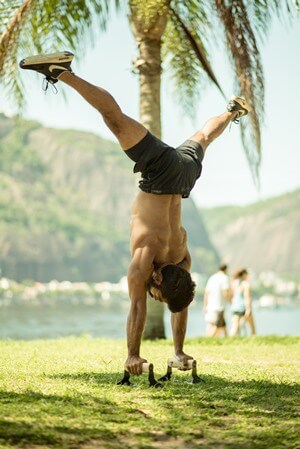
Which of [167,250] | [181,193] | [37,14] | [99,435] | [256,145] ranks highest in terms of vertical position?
[37,14]

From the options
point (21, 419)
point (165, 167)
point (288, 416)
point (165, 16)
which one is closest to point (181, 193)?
point (165, 167)

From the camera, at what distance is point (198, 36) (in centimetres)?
1493

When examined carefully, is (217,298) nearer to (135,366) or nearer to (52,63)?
(135,366)

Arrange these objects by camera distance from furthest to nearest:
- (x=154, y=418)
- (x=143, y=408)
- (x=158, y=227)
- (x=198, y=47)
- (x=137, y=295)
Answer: (x=198, y=47) < (x=158, y=227) < (x=137, y=295) < (x=143, y=408) < (x=154, y=418)

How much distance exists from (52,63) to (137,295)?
6.55 feet

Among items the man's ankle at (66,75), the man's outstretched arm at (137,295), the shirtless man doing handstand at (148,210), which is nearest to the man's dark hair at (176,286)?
the shirtless man doing handstand at (148,210)

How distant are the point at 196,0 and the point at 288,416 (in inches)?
418

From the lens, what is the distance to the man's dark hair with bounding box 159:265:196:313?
6250mm

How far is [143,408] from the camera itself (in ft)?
17.3

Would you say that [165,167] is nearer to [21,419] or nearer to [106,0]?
[21,419]

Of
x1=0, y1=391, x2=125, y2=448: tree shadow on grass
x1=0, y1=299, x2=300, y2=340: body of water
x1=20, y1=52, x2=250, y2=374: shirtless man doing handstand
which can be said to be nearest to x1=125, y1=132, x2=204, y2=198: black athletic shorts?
x1=20, y1=52, x2=250, y2=374: shirtless man doing handstand

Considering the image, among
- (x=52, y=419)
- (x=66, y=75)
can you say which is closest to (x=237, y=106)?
(x=66, y=75)

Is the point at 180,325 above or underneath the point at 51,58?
underneath

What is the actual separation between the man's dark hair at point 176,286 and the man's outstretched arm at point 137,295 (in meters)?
0.15
